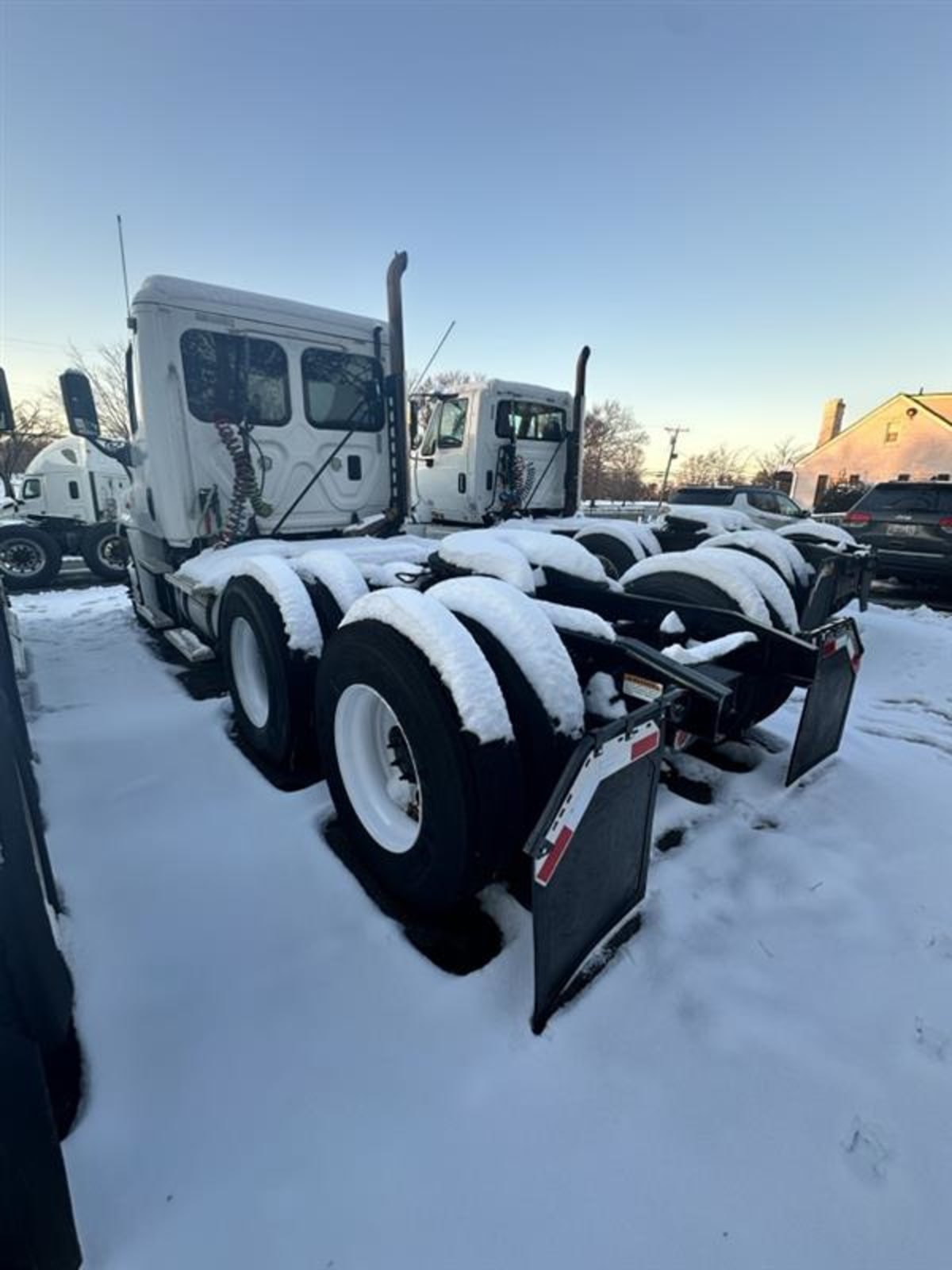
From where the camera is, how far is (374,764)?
245cm

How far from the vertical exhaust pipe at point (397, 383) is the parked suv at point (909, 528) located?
24.9ft

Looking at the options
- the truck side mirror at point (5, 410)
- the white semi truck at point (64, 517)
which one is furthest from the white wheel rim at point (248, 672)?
the white semi truck at point (64, 517)

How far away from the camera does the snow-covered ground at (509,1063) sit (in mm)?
1270

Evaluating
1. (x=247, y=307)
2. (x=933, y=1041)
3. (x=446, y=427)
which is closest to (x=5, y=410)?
(x=247, y=307)

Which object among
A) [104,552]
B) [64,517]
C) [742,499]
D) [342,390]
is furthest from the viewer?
[742,499]

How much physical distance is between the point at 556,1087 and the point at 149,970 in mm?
1352

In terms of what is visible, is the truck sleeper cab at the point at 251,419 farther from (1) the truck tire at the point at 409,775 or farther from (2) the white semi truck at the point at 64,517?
(2) the white semi truck at the point at 64,517

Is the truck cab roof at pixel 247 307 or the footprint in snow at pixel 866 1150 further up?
the truck cab roof at pixel 247 307

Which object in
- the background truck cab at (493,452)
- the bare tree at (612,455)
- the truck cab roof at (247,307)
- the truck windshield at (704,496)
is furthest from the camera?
the bare tree at (612,455)

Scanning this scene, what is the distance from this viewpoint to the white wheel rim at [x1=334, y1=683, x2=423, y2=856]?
2342 mm

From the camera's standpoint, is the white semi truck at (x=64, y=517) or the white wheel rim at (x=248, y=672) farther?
the white semi truck at (x=64, y=517)

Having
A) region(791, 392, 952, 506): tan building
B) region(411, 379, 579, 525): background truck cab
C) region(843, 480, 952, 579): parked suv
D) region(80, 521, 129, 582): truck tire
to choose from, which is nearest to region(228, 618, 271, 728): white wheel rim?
region(411, 379, 579, 525): background truck cab

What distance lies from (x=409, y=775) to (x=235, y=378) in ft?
11.4

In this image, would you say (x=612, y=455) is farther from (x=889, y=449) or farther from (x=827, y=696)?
(x=827, y=696)
